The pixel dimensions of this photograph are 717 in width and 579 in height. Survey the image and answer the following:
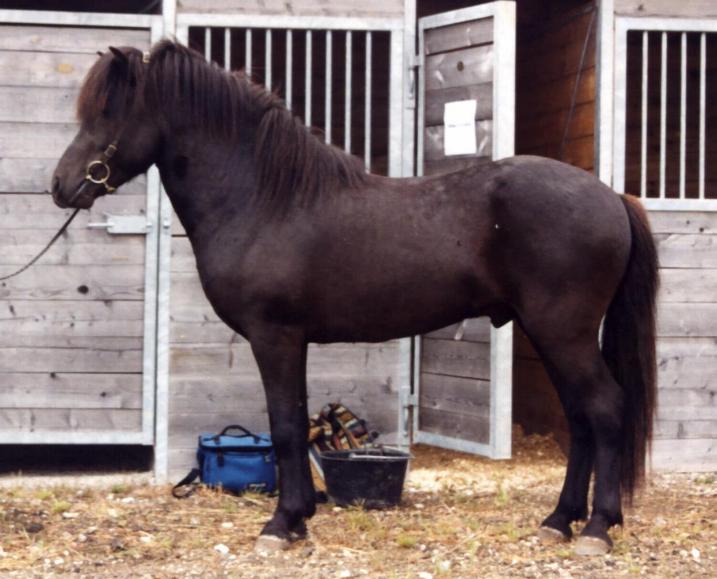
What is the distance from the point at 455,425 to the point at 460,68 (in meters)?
1.72

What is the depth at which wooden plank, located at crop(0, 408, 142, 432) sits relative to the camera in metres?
4.98

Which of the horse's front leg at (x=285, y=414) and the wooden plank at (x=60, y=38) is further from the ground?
the wooden plank at (x=60, y=38)

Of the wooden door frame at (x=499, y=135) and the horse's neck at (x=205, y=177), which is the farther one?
the wooden door frame at (x=499, y=135)

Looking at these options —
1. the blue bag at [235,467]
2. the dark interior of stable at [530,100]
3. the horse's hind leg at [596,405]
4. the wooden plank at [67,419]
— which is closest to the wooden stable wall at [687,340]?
the dark interior of stable at [530,100]

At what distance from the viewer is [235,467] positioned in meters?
4.75

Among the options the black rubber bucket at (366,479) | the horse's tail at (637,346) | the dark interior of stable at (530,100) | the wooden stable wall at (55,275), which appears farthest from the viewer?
the dark interior of stable at (530,100)

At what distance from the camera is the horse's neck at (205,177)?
3.99m

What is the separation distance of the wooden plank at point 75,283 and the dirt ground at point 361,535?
0.88 metres

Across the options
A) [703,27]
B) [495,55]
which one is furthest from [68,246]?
[703,27]

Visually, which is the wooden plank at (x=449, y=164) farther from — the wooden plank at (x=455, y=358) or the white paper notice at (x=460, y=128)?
the wooden plank at (x=455, y=358)

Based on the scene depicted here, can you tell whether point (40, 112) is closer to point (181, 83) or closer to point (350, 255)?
point (181, 83)

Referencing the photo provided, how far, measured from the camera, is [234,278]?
384 cm

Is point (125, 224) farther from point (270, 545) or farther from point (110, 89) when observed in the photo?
point (270, 545)

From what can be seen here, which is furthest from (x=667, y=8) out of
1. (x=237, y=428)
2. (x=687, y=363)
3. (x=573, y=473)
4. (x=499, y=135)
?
(x=237, y=428)
